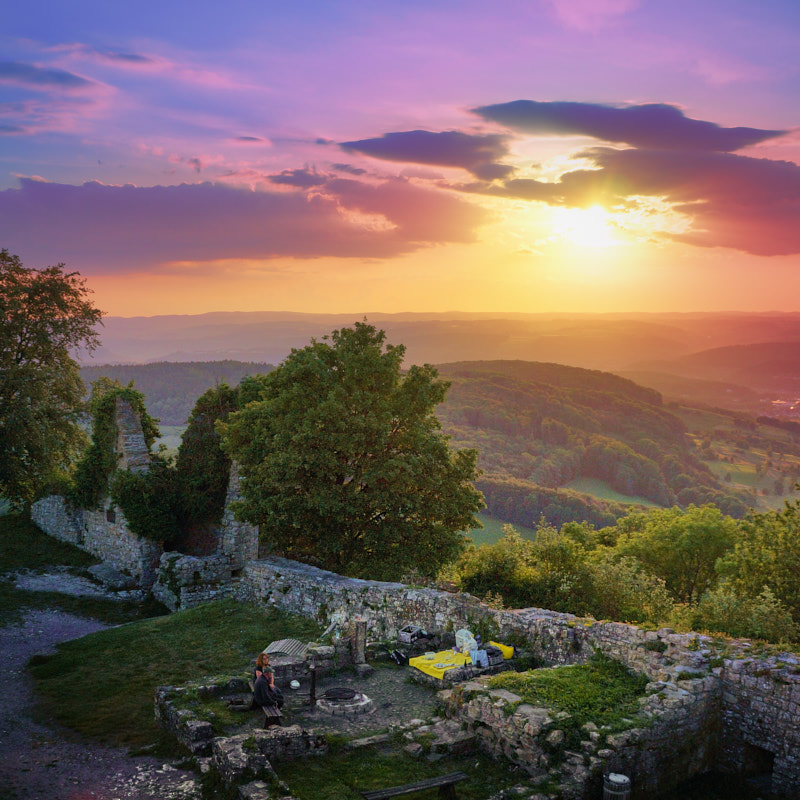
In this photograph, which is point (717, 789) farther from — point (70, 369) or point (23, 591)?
point (70, 369)

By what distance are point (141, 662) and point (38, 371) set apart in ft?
37.7

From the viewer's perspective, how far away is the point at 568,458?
380ft

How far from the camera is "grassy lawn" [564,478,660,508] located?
333 feet

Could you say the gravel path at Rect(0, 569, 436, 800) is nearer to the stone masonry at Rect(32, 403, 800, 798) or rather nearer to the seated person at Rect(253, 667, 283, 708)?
the seated person at Rect(253, 667, 283, 708)

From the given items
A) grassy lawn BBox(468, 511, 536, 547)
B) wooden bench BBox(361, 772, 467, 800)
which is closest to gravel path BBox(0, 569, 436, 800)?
wooden bench BBox(361, 772, 467, 800)

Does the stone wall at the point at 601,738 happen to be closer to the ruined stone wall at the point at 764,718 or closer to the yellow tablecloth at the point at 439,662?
the ruined stone wall at the point at 764,718

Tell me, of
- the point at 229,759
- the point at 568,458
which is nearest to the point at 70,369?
the point at 229,759

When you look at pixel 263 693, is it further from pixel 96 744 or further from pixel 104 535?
pixel 104 535

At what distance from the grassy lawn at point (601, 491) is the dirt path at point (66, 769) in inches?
3619

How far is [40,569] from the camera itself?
25938 mm

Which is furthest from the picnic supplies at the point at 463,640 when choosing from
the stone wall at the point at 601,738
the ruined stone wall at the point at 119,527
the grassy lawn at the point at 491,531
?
the grassy lawn at the point at 491,531

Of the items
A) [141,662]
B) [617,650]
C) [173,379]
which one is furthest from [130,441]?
[173,379]

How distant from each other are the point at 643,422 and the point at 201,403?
406 feet

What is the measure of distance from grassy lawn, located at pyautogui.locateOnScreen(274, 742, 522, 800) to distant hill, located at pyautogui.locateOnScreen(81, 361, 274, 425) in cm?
8879
